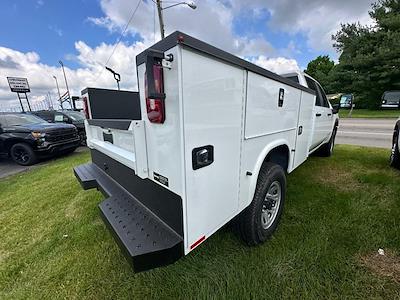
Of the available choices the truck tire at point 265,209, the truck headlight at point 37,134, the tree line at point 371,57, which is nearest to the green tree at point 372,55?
the tree line at point 371,57

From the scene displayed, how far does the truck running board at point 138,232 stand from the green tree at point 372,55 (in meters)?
25.6

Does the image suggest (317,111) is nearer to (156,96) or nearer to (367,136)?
(156,96)

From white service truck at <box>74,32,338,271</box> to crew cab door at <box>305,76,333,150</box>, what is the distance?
1852mm

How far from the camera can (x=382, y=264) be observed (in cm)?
191

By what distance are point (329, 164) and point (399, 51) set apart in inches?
859

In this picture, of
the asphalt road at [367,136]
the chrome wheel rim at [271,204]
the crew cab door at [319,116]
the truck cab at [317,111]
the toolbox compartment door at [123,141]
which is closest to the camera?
the toolbox compartment door at [123,141]

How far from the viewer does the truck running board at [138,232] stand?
1.31 meters

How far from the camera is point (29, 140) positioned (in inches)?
250

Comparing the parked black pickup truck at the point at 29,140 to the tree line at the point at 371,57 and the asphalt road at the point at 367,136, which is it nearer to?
the asphalt road at the point at 367,136

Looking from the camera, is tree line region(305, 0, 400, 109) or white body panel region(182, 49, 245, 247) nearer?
white body panel region(182, 49, 245, 247)

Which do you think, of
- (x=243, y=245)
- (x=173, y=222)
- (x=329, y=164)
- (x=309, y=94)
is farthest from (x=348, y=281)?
(x=329, y=164)

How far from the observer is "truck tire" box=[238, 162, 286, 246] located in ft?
6.48

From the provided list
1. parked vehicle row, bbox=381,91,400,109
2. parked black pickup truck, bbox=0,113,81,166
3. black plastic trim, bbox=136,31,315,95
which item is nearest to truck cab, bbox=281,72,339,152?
black plastic trim, bbox=136,31,315,95

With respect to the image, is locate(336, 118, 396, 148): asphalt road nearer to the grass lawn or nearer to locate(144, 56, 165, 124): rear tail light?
the grass lawn
